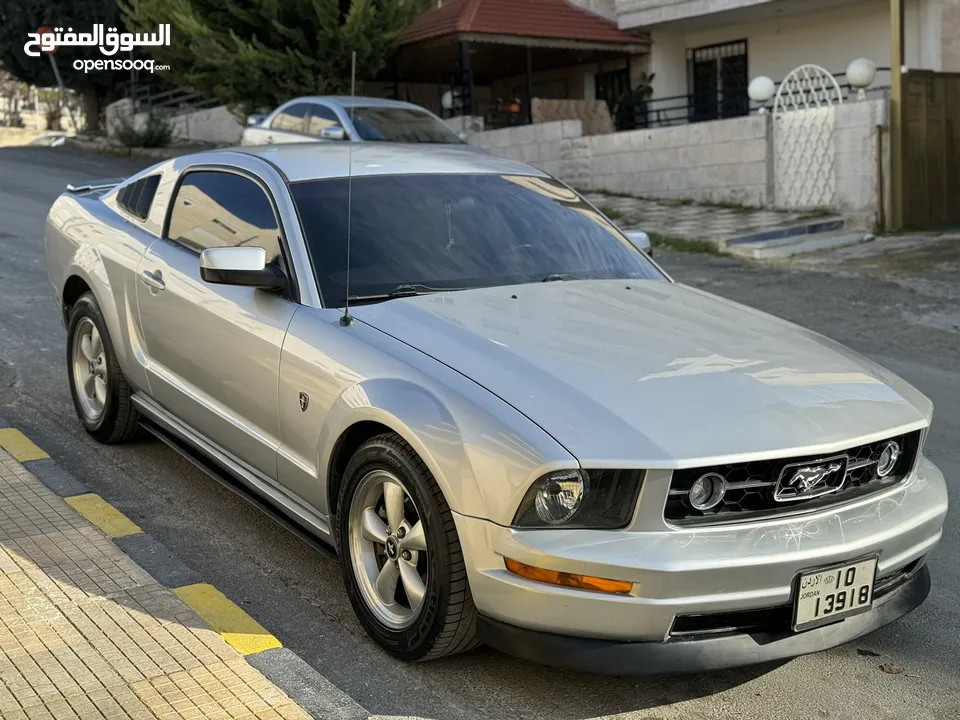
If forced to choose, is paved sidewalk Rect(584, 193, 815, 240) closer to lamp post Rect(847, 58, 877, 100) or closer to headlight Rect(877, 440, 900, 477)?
lamp post Rect(847, 58, 877, 100)

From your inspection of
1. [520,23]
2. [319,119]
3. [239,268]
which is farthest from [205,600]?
[520,23]

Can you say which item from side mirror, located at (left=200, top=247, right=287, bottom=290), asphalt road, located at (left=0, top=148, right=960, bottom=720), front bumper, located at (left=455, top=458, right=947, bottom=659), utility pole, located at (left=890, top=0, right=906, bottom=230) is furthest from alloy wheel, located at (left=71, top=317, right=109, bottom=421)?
utility pole, located at (left=890, top=0, right=906, bottom=230)

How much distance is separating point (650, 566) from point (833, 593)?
61cm

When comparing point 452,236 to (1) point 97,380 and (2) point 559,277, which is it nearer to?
(2) point 559,277

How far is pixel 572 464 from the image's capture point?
313cm

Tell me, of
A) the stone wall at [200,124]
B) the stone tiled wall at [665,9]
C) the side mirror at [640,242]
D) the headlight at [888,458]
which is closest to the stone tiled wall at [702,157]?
the stone tiled wall at [665,9]

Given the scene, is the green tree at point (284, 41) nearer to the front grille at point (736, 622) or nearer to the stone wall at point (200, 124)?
the stone wall at point (200, 124)

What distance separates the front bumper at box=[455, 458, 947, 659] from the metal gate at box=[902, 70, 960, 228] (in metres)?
13.6

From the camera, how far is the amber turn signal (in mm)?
3135

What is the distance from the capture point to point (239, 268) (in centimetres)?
425

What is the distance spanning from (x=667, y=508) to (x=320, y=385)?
53.7 inches

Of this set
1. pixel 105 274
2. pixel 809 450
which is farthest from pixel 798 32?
pixel 809 450

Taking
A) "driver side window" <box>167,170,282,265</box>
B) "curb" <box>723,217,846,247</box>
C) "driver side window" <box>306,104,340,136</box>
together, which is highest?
"driver side window" <box>306,104,340,136</box>

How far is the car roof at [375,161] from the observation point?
4.84m
